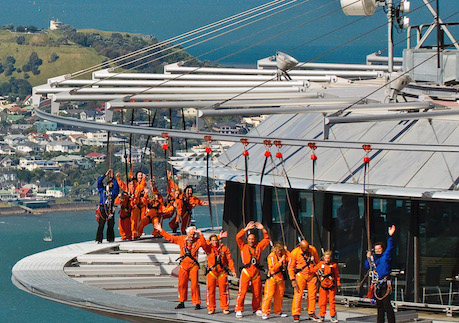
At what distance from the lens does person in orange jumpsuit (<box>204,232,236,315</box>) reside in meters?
29.0

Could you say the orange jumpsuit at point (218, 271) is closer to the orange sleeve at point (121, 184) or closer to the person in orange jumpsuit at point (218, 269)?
the person in orange jumpsuit at point (218, 269)

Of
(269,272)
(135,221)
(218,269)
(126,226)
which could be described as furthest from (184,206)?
(269,272)

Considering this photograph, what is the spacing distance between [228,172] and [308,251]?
6187mm

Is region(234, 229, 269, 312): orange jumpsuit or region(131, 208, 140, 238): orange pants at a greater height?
region(131, 208, 140, 238): orange pants

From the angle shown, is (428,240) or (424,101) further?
(424,101)

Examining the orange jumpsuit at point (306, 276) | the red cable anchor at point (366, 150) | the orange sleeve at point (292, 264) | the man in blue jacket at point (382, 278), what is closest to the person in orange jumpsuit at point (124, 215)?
the orange sleeve at point (292, 264)

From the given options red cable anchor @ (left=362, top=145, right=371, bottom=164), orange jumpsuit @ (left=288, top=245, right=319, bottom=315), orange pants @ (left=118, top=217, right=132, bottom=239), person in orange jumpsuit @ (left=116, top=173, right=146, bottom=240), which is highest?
red cable anchor @ (left=362, top=145, right=371, bottom=164)

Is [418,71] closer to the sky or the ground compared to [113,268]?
closer to the sky

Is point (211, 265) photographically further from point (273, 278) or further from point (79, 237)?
point (79, 237)

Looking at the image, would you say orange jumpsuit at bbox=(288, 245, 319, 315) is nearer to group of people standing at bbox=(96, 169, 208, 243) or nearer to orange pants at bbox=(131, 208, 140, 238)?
group of people standing at bbox=(96, 169, 208, 243)

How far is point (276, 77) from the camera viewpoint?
39812mm

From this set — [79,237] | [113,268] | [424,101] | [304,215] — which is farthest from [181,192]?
[79,237]

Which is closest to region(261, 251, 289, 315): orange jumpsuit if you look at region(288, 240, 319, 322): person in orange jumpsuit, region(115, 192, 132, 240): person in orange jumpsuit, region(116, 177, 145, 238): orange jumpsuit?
region(288, 240, 319, 322): person in orange jumpsuit

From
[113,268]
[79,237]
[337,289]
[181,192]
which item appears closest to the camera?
[337,289]
